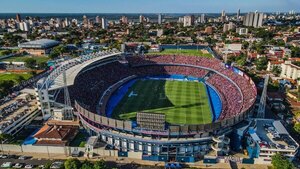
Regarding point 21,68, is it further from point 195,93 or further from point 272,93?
point 272,93

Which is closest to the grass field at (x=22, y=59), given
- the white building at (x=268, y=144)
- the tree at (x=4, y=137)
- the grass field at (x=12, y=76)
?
the grass field at (x=12, y=76)

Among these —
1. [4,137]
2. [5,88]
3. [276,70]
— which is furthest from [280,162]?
[5,88]

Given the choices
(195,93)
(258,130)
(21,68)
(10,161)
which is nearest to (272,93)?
(195,93)

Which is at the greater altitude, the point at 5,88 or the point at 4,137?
the point at 5,88

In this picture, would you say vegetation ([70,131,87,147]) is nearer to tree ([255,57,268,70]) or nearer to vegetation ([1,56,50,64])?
vegetation ([1,56,50,64])

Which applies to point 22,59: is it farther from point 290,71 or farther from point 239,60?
point 290,71

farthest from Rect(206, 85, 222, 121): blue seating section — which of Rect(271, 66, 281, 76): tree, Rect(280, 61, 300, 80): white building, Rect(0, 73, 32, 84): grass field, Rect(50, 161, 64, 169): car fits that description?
Rect(0, 73, 32, 84): grass field
